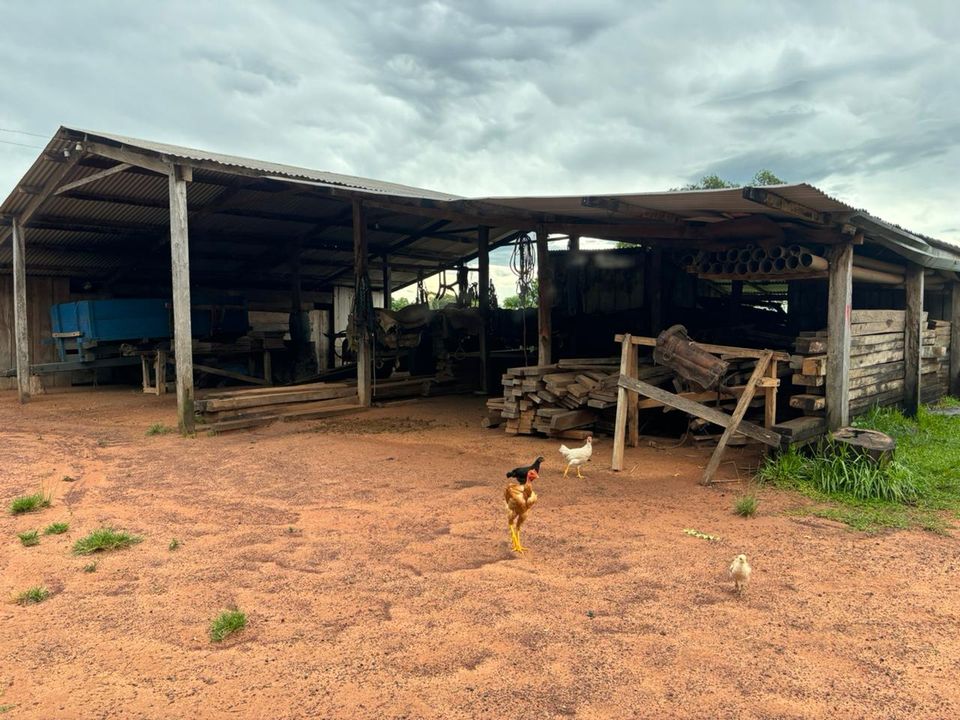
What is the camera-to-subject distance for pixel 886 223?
24.3 feet

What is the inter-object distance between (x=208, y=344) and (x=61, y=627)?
41.4 ft

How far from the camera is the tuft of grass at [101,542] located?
4.48 metres

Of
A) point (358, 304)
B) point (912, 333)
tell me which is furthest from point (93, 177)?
point (912, 333)

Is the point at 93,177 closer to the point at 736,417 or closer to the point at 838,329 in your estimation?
the point at 736,417

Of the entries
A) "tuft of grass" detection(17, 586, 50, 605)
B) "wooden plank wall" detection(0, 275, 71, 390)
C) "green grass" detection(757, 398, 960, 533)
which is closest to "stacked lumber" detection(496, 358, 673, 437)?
"green grass" detection(757, 398, 960, 533)

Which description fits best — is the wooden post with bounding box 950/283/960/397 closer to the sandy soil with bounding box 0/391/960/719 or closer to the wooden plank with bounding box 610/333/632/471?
the wooden plank with bounding box 610/333/632/471

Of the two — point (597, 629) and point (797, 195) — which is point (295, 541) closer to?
point (597, 629)

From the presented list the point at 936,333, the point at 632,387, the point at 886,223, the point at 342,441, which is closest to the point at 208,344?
the point at 342,441

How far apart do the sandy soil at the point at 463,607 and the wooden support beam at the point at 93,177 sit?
18.8 feet

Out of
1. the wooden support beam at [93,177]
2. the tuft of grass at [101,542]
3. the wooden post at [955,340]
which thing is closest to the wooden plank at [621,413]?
the tuft of grass at [101,542]

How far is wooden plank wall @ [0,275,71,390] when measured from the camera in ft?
53.1

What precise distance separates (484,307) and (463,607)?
33.3ft

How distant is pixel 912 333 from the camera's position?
9.77 metres

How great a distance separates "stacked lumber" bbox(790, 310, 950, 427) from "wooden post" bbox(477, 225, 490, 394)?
6.39 metres
